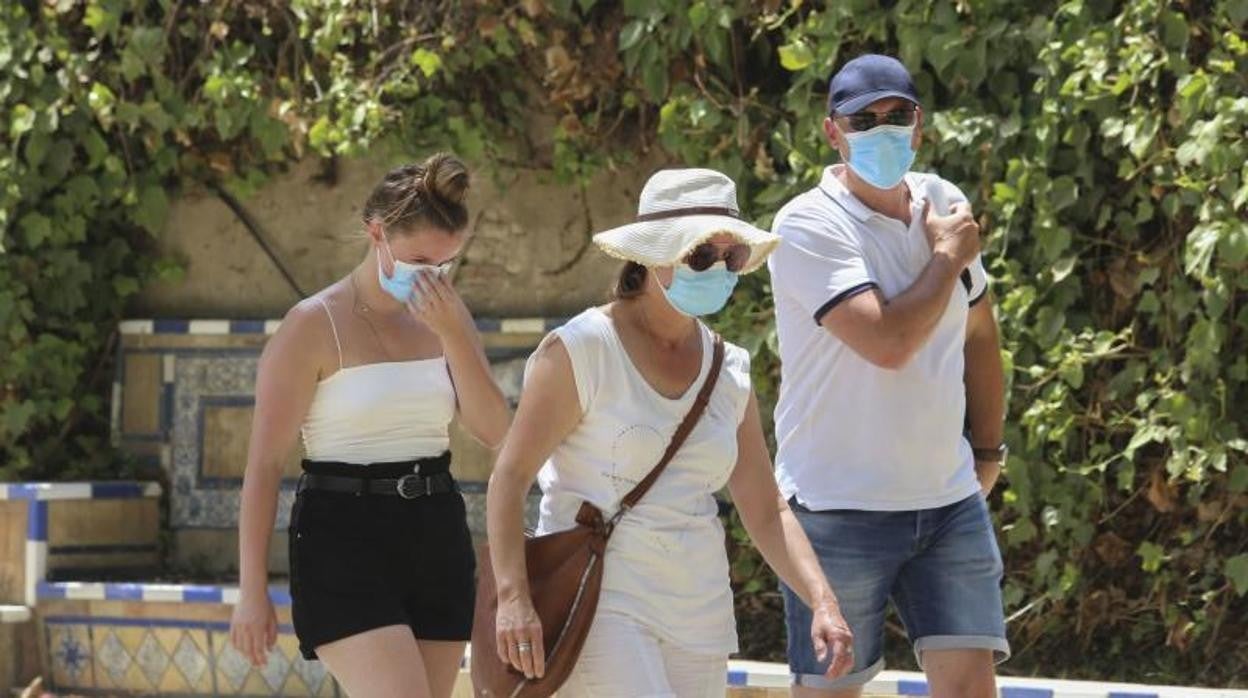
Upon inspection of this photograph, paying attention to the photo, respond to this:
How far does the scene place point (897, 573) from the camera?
5086 mm

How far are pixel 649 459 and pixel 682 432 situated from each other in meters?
0.09

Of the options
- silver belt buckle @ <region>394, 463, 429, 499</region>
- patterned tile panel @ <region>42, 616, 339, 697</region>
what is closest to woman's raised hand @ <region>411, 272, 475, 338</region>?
silver belt buckle @ <region>394, 463, 429, 499</region>

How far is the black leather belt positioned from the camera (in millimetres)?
5031

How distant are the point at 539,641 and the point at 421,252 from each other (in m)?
1.08

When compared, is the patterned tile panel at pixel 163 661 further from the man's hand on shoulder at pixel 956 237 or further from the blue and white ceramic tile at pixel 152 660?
the man's hand on shoulder at pixel 956 237

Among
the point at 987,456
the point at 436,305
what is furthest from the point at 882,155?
the point at 436,305

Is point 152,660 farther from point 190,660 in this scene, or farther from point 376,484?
point 376,484

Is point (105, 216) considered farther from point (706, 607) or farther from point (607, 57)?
point (706, 607)

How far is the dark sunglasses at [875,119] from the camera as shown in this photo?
200 inches

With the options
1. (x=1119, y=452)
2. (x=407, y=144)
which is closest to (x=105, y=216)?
(x=407, y=144)

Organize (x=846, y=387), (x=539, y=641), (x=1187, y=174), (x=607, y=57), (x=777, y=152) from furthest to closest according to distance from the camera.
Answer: (x=607, y=57)
(x=777, y=152)
(x=1187, y=174)
(x=846, y=387)
(x=539, y=641)

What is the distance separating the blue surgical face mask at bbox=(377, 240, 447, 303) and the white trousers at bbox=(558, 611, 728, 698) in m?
1.01

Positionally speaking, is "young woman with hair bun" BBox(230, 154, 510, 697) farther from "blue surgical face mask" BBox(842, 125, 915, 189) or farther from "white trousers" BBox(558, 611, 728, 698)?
"blue surgical face mask" BBox(842, 125, 915, 189)

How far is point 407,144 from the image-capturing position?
8.70 m
